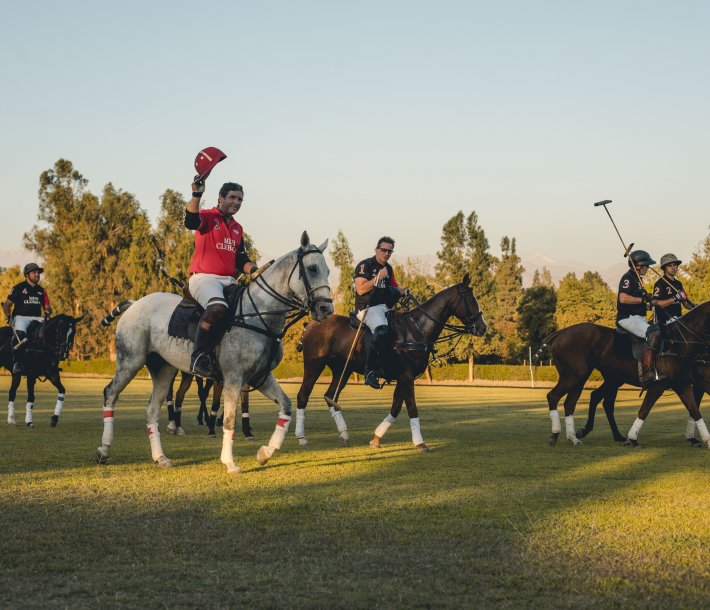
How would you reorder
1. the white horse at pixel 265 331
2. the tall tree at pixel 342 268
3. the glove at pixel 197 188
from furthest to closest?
1. the tall tree at pixel 342 268
2. the white horse at pixel 265 331
3. the glove at pixel 197 188

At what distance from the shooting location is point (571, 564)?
21.2ft

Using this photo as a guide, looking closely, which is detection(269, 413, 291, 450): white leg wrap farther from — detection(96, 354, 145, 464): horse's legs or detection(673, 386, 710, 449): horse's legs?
detection(673, 386, 710, 449): horse's legs

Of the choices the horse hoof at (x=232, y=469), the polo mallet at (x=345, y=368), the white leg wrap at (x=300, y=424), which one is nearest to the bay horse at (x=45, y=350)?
the white leg wrap at (x=300, y=424)

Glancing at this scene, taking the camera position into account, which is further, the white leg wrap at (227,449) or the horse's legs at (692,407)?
the horse's legs at (692,407)

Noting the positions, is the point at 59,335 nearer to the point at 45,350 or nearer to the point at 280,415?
the point at 45,350

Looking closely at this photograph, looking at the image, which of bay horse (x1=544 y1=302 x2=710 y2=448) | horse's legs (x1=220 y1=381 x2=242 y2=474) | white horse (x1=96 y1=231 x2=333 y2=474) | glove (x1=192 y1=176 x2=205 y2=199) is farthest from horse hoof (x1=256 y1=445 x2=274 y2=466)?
bay horse (x1=544 y1=302 x2=710 y2=448)

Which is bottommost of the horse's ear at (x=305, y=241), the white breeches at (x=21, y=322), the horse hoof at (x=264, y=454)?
the horse hoof at (x=264, y=454)

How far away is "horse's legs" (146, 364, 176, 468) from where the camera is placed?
1251 centimetres

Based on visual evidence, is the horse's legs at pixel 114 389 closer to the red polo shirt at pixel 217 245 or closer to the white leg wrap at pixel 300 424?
the red polo shirt at pixel 217 245

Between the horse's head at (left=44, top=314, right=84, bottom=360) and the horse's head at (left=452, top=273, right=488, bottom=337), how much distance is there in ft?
32.2

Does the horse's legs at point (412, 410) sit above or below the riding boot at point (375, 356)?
below

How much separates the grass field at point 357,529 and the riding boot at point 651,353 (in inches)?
53.5

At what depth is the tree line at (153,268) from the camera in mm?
68925

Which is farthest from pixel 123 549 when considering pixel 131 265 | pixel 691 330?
pixel 131 265
